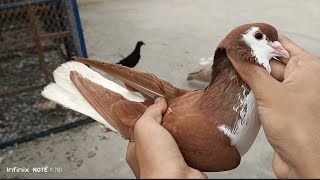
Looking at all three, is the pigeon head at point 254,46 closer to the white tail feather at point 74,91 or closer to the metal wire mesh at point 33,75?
the white tail feather at point 74,91

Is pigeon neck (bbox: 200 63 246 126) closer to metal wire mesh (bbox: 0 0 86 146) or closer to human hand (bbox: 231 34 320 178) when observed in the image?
human hand (bbox: 231 34 320 178)

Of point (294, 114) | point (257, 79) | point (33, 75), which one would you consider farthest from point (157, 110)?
point (33, 75)

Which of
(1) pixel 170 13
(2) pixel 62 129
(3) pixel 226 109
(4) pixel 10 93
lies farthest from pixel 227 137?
(1) pixel 170 13

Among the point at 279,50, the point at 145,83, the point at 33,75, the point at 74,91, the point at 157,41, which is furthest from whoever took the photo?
the point at 157,41

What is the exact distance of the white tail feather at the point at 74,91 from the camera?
202 centimetres

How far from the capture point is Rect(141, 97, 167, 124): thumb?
5.52 ft

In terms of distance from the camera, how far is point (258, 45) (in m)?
1.62

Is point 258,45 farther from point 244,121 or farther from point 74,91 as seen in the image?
point 74,91

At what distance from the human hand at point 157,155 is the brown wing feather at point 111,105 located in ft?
0.83

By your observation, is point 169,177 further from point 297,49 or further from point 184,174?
point 297,49

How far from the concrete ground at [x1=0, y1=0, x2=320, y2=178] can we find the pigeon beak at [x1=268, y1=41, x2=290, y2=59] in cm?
148

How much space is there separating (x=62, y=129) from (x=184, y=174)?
2.75 meters

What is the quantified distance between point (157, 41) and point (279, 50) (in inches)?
169

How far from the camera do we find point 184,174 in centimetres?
124
